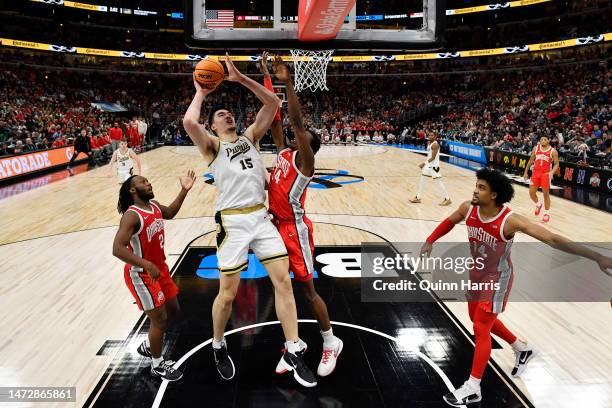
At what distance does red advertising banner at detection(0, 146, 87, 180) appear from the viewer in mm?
12938

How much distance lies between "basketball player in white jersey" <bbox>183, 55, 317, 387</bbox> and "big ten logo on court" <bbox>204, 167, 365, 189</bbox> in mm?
9498

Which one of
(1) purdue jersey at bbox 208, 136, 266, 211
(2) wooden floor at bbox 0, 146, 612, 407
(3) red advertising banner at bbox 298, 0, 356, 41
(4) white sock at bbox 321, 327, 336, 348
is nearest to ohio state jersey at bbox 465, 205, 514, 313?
(2) wooden floor at bbox 0, 146, 612, 407

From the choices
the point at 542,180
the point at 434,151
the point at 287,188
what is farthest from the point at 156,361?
the point at 434,151

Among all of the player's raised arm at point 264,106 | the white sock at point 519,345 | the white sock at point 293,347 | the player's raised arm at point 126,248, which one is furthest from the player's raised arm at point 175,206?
the white sock at point 519,345

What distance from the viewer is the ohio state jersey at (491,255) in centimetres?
308

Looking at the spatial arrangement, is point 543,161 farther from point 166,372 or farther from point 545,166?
point 166,372

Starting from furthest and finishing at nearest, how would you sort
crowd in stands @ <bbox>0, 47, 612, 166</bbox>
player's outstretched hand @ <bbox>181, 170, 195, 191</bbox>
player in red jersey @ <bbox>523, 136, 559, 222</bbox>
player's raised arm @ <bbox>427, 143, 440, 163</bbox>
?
crowd in stands @ <bbox>0, 47, 612, 166</bbox>
player's raised arm @ <bbox>427, 143, 440, 163</bbox>
player in red jersey @ <bbox>523, 136, 559, 222</bbox>
player's outstretched hand @ <bbox>181, 170, 195, 191</bbox>

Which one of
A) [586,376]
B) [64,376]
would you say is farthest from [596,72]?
[64,376]

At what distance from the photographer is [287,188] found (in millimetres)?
3578

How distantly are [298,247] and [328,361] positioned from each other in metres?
0.95

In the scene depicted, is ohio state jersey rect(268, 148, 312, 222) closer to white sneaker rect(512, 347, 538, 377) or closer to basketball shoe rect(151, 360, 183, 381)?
basketball shoe rect(151, 360, 183, 381)

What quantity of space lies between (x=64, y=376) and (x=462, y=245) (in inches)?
230

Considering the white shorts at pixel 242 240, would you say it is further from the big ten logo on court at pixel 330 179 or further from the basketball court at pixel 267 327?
the big ten logo on court at pixel 330 179

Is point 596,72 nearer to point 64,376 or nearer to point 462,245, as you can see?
point 462,245
